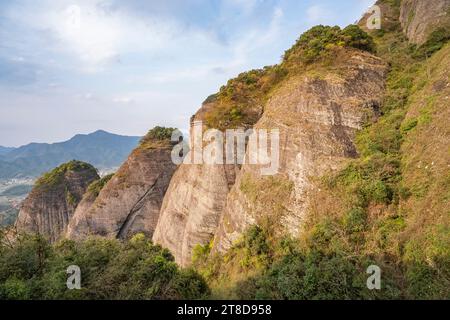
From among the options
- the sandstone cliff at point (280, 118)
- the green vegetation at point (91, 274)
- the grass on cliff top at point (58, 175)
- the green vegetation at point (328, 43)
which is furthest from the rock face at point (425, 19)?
the grass on cliff top at point (58, 175)

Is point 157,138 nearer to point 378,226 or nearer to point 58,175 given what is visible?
point 58,175

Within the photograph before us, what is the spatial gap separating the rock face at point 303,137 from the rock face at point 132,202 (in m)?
22.1

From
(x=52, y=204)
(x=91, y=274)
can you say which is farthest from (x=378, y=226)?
(x=52, y=204)

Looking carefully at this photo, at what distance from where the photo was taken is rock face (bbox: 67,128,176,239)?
41125mm

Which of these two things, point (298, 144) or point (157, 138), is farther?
point (157, 138)

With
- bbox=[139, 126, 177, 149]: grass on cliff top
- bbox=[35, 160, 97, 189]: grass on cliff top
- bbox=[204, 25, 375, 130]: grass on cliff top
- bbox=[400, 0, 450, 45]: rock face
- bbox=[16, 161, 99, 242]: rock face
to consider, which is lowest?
bbox=[16, 161, 99, 242]: rock face

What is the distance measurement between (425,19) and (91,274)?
35353 mm

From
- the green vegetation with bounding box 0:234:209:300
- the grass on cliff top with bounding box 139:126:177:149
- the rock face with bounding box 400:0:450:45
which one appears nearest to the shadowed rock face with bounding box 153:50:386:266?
the green vegetation with bounding box 0:234:209:300

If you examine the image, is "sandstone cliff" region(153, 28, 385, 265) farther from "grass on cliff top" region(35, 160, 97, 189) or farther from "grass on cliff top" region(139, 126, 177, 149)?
"grass on cliff top" region(35, 160, 97, 189)

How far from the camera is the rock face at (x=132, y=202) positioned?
41.1 meters

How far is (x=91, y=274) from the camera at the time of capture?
13.6 m

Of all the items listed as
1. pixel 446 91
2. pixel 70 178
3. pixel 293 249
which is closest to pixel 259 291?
pixel 293 249

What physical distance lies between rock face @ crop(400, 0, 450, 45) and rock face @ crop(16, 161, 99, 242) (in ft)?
203
